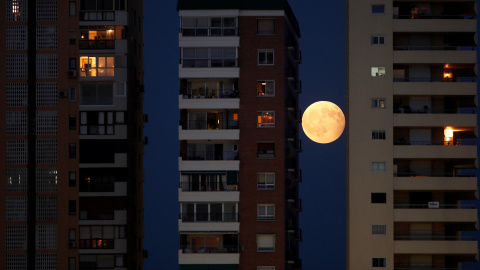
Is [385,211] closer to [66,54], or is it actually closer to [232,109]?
[232,109]

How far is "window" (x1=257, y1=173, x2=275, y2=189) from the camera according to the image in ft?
176

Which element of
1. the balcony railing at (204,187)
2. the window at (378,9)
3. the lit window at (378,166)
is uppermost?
the window at (378,9)

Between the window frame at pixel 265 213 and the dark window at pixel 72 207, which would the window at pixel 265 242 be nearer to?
the window frame at pixel 265 213

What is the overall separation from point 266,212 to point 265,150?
4.23 m

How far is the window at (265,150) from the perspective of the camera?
2126 inches

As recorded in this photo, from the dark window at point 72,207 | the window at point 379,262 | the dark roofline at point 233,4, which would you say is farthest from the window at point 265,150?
the dark window at point 72,207

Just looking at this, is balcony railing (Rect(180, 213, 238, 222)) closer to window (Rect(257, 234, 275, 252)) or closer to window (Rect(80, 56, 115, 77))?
window (Rect(257, 234, 275, 252))

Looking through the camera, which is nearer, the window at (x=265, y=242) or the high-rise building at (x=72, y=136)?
the window at (x=265, y=242)

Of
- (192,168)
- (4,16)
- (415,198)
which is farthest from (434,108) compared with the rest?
(4,16)

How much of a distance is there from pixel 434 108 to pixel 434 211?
7502 mm

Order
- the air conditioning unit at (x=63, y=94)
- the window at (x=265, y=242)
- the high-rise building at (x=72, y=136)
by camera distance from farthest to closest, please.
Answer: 1. the air conditioning unit at (x=63, y=94)
2. the high-rise building at (x=72, y=136)
3. the window at (x=265, y=242)

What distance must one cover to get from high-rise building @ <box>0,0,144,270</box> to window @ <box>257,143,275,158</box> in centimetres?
982

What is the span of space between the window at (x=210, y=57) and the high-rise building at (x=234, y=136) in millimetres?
69

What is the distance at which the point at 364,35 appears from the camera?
174 ft
